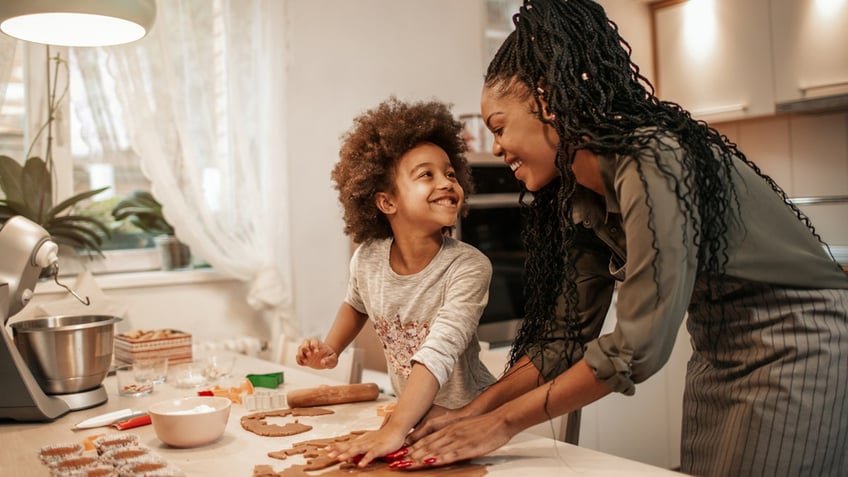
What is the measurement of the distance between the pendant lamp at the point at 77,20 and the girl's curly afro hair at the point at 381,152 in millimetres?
537

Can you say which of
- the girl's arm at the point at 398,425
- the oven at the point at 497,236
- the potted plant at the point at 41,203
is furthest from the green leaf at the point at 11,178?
the girl's arm at the point at 398,425

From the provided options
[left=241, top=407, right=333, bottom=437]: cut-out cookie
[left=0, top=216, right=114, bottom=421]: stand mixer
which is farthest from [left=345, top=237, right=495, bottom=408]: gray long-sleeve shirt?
[left=0, top=216, right=114, bottom=421]: stand mixer

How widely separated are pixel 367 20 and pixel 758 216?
265 centimetres

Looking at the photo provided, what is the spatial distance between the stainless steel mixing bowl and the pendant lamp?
0.64 meters

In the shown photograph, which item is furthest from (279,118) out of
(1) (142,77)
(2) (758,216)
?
(2) (758,216)

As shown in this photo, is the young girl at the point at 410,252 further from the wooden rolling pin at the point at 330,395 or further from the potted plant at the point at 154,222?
the potted plant at the point at 154,222

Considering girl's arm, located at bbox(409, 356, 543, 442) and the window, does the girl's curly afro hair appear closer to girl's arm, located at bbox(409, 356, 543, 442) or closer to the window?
girl's arm, located at bbox(409, 356, 543, 442)

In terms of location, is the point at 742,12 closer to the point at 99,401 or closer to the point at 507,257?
the point at 507,257

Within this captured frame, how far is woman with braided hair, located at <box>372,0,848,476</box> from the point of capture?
0.97 m

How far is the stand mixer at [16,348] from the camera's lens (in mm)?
1418

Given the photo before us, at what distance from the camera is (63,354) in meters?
1.52

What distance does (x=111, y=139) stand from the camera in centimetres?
276

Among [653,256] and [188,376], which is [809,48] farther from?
[188,376]

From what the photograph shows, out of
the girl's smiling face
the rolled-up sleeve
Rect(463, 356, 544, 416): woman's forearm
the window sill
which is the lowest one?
Rect(463, 356, 544, 416): woman's forearm
